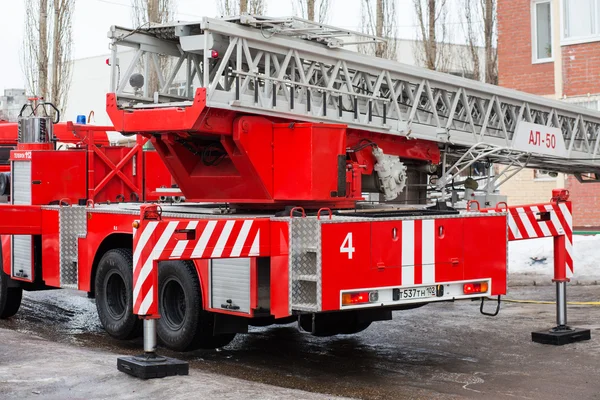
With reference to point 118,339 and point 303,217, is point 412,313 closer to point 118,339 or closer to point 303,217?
point 118,339

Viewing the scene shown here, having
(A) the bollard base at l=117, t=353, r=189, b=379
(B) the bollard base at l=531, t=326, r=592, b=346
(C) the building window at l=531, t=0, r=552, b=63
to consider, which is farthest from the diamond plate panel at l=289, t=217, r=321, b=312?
(C) the building window at l=531, t=0, r=552, b=63

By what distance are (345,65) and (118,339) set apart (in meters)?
3.73

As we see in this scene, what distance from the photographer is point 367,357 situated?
31.8 feet

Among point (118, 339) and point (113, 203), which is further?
point (113, 203)

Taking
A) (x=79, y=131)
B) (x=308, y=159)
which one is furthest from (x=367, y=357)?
(x=79, y=131)

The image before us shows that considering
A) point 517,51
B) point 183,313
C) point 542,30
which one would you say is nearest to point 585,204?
point 517,51

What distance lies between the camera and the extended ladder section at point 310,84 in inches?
376

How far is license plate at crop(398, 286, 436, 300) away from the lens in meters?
8.73

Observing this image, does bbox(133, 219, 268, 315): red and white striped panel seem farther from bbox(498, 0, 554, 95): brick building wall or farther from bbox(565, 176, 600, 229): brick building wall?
bbox(498, 0, 554, 95): brick building wall

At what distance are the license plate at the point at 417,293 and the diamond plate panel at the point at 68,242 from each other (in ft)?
13.6

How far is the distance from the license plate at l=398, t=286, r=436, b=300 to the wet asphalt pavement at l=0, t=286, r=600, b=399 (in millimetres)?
662

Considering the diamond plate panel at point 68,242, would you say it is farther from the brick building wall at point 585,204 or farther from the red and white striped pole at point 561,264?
the brick building wall at point 585,204

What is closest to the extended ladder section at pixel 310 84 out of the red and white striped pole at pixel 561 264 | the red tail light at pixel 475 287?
the red and white striped pole at pixel 561 264

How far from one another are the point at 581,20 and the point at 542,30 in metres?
2.78
